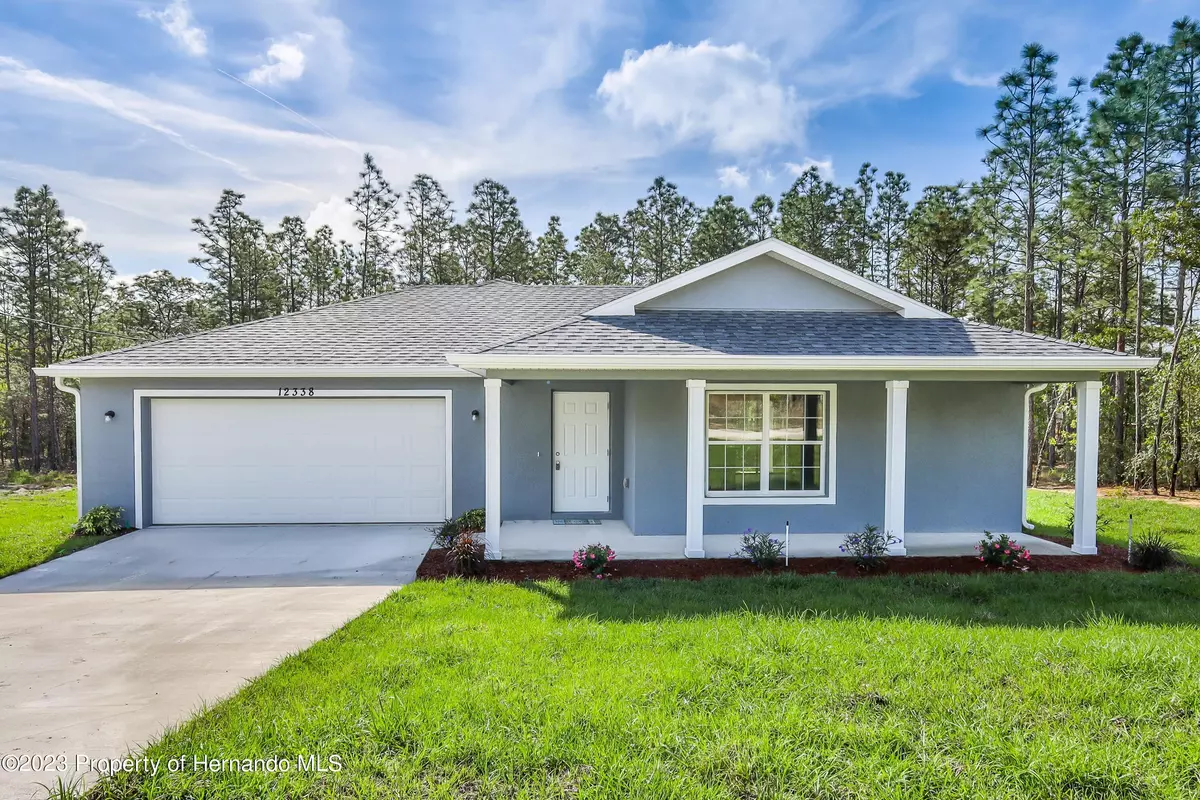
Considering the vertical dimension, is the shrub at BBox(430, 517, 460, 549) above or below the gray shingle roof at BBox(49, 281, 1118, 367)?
below

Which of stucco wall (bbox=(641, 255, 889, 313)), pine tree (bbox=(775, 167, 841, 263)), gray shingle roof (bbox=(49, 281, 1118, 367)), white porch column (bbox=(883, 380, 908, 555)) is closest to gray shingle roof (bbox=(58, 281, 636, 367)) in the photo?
gray shingle roof (bbox=(49, 281, 1118, 367))

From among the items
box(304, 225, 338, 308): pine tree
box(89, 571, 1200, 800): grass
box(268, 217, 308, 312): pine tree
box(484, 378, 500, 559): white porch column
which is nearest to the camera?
box(89, 571, 1200, 800): grass

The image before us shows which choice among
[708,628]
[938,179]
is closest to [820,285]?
[708,628]

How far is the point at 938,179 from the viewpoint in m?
23.4

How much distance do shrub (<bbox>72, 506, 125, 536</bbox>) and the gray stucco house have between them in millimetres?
294

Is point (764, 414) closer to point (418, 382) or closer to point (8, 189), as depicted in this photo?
point (418, 382)

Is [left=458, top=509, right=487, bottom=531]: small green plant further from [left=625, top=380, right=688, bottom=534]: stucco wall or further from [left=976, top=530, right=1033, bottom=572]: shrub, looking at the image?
[left=976, top=530, right=1033, bottom=572]: shrub

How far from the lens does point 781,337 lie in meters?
7.95

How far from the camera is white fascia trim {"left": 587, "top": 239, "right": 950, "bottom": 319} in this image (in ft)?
29.2

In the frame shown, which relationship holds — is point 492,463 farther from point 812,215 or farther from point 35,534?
point 812,215

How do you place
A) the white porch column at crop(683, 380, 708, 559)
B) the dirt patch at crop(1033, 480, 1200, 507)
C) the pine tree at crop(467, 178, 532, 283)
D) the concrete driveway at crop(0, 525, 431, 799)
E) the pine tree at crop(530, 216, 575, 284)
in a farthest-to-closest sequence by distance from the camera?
the pine tree at crop(530, 216, 575, 284) → the pine tree at crop(467, 178, 532, 283) → the dirt patch at crop(1033, 480, 1200, 507) → the white porch column at crop(683, 380, 708, 559) → the concrete driveway at crop(0, 525, 431, 799)

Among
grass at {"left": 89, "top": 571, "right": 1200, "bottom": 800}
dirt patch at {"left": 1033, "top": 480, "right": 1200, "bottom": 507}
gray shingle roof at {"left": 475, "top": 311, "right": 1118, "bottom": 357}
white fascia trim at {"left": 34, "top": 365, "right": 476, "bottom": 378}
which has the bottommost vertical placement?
dirt patch at {"left": 1033, "top": 480, "right": 1200, "bottom": 507}

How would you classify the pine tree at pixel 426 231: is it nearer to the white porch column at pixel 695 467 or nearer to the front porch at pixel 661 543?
the front porch at pixel 661 543

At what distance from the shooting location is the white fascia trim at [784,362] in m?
7.05
